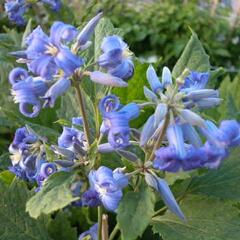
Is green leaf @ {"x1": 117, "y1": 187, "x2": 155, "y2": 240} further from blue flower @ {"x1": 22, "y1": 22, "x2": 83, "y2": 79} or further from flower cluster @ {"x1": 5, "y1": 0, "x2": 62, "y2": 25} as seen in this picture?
flower cluster @ {"x1": 5, "y1": 0, "x2": 62, "y2": 25}

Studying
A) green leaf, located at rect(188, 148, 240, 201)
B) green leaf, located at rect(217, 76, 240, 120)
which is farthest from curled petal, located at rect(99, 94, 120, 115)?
green leaf, located at rect(217, 76, 240, 120)

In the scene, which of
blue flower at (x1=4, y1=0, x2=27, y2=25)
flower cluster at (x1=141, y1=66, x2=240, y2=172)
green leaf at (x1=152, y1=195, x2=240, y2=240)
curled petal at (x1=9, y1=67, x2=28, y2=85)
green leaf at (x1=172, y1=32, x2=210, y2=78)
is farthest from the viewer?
blue flower at (x1=4, y1=0, x2=27, y2=25)

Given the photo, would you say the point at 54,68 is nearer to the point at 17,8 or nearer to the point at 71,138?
the point at 71,138

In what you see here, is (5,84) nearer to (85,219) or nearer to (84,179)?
(85,219)

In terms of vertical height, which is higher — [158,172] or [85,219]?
[158,172]

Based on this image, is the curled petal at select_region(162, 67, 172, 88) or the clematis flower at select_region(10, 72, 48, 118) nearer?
the clematis flower at select_region(10, 72, 48, 118)

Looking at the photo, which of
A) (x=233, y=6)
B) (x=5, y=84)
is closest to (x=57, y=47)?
(x=5, y=84)
